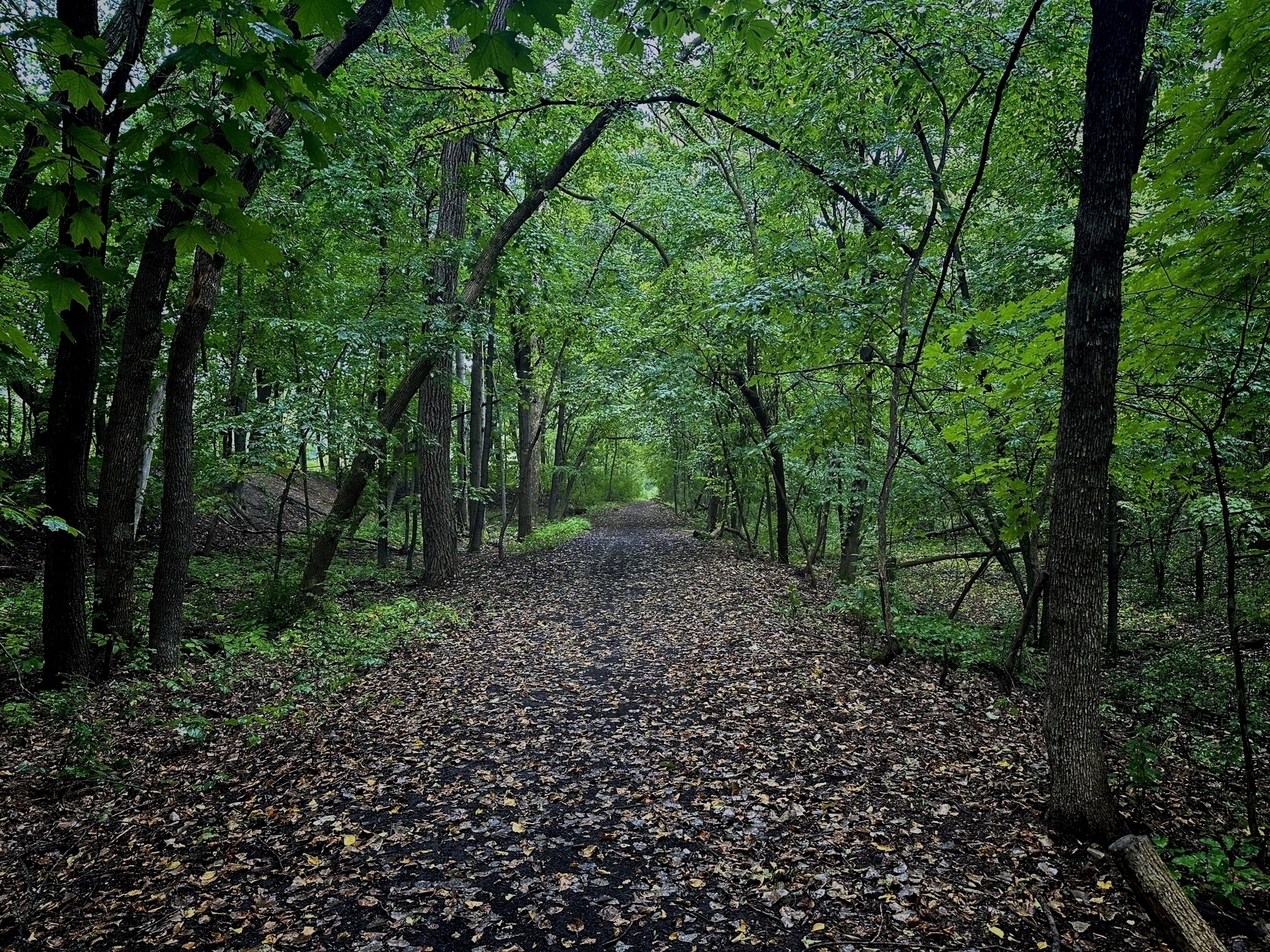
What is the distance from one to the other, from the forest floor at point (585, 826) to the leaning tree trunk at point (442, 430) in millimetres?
4507

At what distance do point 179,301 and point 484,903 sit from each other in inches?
359

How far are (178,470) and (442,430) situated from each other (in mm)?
5107

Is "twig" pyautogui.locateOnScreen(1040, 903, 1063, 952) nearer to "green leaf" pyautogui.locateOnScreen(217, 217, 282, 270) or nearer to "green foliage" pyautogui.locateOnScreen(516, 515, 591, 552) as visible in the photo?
"green leaf" pyautogui.locateOnScreen(217, 217, 282, 270)

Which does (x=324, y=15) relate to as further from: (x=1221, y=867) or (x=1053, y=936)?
(x=1221, y=867)

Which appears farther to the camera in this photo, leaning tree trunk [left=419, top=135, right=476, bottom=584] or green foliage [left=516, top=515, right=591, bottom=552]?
green foliage [left=516, top=515, right=591, bottom=552]

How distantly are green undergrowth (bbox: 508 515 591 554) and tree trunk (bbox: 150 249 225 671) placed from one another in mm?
9997

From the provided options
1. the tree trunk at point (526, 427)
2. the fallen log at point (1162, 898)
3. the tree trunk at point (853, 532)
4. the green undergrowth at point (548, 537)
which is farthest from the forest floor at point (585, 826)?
the tree trunk at point (526, 427)

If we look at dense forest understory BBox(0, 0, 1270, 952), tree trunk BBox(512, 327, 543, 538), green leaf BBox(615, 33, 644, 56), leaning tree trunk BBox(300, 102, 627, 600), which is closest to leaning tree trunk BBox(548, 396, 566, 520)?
tree trunk BBox(512, 327, 543, 538)

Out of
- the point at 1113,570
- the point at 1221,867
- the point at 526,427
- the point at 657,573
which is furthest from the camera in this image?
the point at 526,427

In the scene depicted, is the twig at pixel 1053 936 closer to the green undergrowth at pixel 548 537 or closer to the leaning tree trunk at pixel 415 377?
the leaning tree trunk at pixel 415 377

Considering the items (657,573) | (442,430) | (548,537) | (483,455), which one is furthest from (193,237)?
(548,537)

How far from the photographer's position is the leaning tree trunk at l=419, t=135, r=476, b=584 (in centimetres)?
1067

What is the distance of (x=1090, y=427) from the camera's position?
138 inches

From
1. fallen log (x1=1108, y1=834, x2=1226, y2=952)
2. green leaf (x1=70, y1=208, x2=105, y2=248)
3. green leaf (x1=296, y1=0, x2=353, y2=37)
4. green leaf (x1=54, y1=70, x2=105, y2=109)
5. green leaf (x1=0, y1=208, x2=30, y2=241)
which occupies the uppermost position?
green leaf (x1=296, y1=0, x2=353, y2=37)
